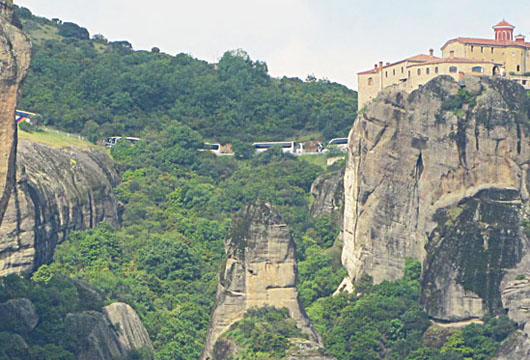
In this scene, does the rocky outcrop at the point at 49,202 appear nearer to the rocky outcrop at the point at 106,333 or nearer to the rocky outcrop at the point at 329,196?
the rocky outcrop at the point at 106,333

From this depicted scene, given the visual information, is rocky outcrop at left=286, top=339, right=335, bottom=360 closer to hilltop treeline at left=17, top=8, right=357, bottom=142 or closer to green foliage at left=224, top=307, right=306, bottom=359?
green foliage at left=224, top=307, right=306, bottom=359

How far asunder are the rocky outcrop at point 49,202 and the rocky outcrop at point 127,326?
16.8ft

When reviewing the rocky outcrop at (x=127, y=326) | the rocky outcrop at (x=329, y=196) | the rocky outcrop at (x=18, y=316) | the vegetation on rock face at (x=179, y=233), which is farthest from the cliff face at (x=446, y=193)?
the rocky outcrop at (x=18, y=316)

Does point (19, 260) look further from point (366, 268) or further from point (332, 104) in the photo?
point (332, 104)

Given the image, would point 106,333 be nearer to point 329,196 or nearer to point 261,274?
point 261,274

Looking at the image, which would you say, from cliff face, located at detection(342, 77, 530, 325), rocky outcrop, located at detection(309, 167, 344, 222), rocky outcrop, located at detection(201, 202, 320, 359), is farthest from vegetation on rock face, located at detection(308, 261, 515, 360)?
rocky outcrop, located at detection(309, 167, 344, 222)

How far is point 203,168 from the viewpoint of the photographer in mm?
116312

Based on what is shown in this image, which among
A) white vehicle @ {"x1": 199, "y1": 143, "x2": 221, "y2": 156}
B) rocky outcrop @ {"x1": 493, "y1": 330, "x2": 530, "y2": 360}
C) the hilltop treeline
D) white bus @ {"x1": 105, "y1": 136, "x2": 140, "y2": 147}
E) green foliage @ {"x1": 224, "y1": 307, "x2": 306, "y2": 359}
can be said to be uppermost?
the hilltop treeline

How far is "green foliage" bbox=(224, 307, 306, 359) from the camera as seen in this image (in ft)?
254

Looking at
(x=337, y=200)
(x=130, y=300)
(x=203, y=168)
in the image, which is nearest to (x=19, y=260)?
(x=130, y=300)

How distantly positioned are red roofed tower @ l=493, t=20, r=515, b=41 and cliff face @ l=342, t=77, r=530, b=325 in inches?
859

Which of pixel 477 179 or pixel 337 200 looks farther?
pixel 337 200

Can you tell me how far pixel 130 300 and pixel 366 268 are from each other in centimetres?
1319

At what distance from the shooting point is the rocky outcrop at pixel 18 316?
70.9 metres
